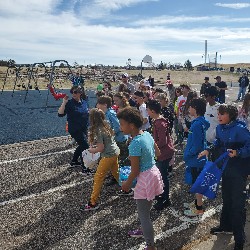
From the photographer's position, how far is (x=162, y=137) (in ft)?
18.3

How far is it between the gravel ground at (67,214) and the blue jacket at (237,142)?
4.07ft

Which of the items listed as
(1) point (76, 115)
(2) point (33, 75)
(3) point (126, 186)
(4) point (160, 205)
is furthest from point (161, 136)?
(2) point (33, 75)

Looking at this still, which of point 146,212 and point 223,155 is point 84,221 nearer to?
point 146,212

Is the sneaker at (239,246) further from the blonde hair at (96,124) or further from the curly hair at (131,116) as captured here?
the blonde hair at (96,124)

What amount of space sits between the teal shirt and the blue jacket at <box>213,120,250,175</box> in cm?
108

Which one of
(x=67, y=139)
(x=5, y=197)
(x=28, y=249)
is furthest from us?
(x=67, y=139)

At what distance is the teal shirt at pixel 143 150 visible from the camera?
→ 154 inches

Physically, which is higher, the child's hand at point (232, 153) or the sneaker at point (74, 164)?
the child's hand at point (232, 153)

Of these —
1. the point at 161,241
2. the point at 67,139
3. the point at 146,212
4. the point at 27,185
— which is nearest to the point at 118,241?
the point at 161,241

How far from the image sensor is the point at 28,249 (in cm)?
468

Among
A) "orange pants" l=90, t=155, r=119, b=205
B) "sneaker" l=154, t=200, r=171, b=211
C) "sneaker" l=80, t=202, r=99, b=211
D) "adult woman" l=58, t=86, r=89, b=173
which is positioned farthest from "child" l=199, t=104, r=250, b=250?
"adult woman" l=58, t=86, r=89, b=173

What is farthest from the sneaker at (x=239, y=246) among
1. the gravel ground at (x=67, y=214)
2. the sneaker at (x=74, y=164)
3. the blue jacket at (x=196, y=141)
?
the sneaker at (x=74, y=164)

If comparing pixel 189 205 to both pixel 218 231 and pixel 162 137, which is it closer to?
pixel 218 231

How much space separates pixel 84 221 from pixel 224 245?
2275 mm
